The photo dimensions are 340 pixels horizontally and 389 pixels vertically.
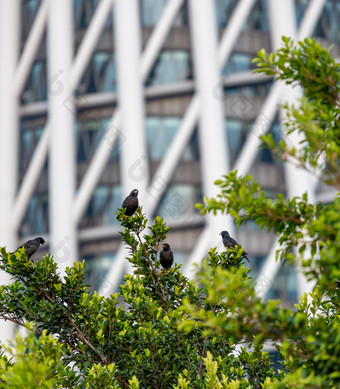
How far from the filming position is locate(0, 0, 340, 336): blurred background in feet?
82.1

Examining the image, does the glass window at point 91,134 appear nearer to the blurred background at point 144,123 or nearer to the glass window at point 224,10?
the blurred background at point 144,123

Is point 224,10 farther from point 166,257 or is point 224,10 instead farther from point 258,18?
point 166,257

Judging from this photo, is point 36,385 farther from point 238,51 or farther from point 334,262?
point 238,51

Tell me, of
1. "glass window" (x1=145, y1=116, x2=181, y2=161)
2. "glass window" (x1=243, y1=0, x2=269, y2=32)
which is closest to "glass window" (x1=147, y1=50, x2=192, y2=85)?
"glass window" (x1=145, y1=116, x2=181, y2=161)

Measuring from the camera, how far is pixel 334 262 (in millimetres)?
4363

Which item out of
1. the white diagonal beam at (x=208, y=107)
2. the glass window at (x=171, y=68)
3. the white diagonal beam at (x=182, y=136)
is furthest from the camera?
the glass window at (x=171, y=68)

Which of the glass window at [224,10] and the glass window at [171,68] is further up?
the glass window at [224,10]

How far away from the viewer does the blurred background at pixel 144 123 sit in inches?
985

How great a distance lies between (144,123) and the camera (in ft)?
84.7

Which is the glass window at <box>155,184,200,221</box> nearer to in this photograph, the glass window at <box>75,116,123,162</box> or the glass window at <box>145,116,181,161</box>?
the glass window at <box>145,116,181,161</box>

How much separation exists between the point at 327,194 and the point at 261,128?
430 centimetres

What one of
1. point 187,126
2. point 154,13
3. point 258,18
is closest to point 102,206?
point 187,126

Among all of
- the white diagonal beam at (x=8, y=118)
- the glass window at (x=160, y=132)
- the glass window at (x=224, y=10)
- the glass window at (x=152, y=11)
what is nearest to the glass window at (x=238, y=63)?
the glass window at (x=224, y=10)

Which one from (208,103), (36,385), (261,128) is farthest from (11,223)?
(36,385)
